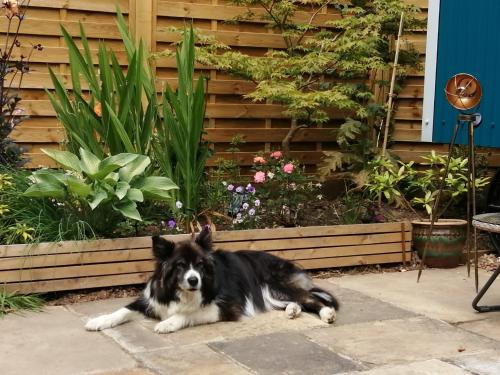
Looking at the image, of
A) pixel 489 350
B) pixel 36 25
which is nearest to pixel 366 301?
pixel 489 350

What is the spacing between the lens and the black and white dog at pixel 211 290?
4199 millimetres

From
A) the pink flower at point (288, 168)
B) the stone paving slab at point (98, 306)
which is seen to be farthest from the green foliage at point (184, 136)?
the stone paving slab at point (98, 306)

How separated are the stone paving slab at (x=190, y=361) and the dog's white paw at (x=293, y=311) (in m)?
0.75

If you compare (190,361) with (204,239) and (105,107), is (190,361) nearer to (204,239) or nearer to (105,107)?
(204,239)

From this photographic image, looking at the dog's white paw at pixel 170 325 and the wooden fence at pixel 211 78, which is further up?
the wooden fence at pixel 211 78

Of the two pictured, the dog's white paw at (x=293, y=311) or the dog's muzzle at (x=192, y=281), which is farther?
the dog's white paw at (x=293, y=311)

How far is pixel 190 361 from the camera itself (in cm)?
369

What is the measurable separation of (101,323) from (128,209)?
0.93m

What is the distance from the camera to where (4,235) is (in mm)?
4895

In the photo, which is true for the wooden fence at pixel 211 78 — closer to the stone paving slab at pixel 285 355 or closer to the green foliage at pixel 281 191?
the green foliage at pixel 281 191

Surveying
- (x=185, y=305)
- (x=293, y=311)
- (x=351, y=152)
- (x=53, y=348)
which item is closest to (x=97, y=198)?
(x=185, y=305)

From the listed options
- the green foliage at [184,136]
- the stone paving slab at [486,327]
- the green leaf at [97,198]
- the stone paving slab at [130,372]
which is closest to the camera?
→ the stone paving slab at [130,372]

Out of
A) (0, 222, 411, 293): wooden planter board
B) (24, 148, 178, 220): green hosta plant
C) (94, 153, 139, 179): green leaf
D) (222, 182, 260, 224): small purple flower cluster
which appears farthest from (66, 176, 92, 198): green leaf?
(222, 182, 260, 224): small purple flower cluster

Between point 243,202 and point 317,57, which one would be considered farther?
point 317,57
